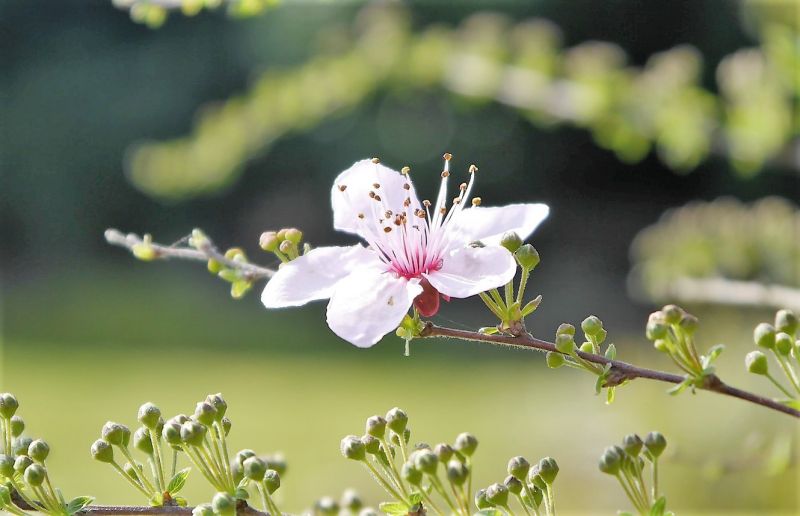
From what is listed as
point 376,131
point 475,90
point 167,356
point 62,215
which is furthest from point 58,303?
point 475,90

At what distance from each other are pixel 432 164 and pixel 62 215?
3.74 m

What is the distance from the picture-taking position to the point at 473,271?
800 millimetres

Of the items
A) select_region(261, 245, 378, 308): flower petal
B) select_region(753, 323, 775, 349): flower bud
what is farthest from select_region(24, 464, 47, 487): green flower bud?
select_region(753, 323, 775, 349): flower bud

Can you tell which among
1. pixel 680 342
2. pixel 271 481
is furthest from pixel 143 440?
pixel 680 342

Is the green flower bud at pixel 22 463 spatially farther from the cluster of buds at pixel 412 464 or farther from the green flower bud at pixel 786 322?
the green flower bud at pixel 786 322

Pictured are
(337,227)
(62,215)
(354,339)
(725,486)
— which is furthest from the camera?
(62,215)

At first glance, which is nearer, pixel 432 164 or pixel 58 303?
pixel 432 164

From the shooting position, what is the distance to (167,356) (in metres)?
8.45

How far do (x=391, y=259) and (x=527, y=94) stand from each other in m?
1.73

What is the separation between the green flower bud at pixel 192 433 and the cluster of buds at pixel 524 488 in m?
0.22

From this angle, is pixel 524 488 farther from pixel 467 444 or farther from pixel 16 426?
pixel 16 426

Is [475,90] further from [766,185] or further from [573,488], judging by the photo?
[766,185]

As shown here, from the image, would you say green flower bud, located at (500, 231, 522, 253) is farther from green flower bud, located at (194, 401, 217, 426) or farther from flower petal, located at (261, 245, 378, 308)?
green flower bud, located at (194, 401, 217, 426)

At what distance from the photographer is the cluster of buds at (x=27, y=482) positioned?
77 cm
